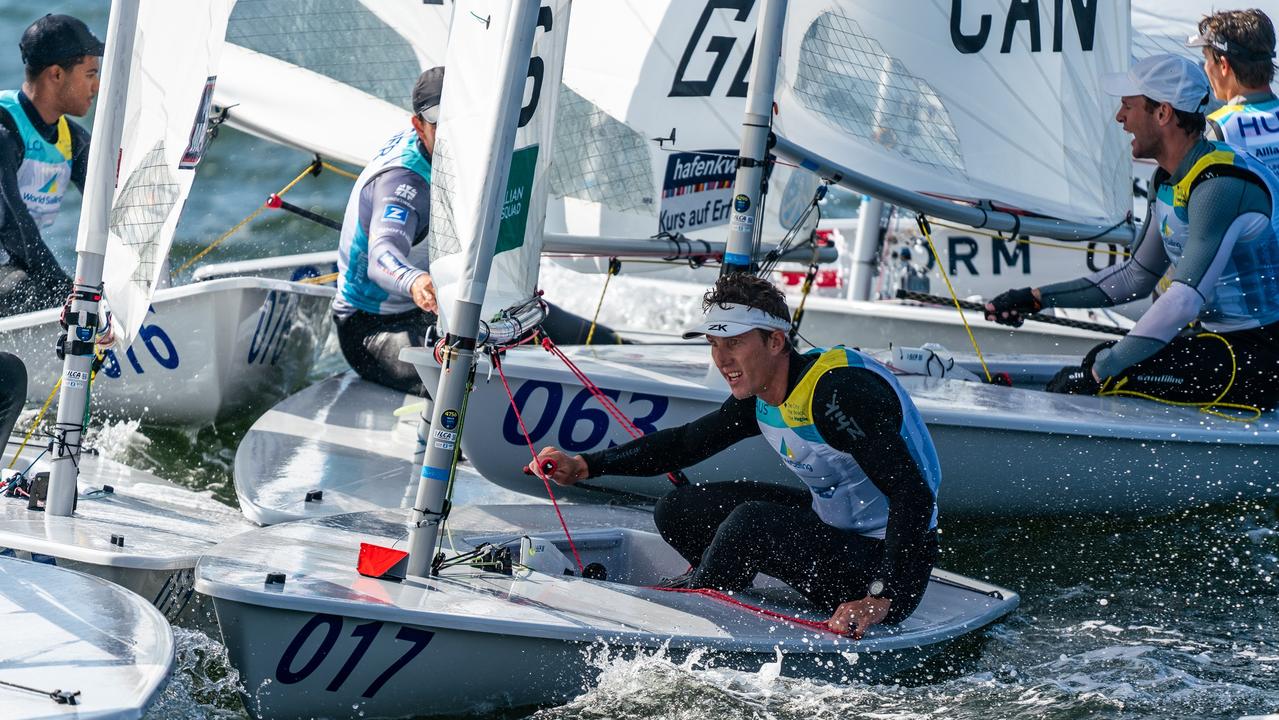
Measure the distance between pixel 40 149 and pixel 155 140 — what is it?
6.56ft

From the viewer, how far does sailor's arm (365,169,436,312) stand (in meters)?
4.72

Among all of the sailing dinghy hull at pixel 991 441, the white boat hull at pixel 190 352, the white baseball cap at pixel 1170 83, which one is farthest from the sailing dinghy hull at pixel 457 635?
the white boat hull at pixel 190 352

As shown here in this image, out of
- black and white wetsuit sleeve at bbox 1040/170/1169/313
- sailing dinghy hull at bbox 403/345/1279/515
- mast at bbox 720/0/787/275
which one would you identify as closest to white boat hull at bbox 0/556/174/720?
sailing dinghy hull at bbox 403/345/1279/515

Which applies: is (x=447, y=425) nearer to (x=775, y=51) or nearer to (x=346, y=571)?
(x=346, y=571)

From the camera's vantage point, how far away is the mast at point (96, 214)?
3.52 m

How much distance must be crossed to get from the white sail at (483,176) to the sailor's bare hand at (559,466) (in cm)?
38

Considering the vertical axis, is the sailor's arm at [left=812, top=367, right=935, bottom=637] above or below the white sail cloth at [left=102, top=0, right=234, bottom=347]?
below

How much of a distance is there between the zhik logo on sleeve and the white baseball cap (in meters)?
2.22

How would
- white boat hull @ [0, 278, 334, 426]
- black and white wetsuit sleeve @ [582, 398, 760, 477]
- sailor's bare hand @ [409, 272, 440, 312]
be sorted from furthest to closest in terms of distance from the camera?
white boat hull @ [0, 278, 334, 426], sailor's bare hand @ [409, 272, 440, 312], black and white wetsuit sleeve @ [582, 398, 760, 477]

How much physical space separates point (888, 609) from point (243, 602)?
1318mm

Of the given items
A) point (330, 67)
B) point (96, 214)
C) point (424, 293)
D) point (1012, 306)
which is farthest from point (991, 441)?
point (330, 67)

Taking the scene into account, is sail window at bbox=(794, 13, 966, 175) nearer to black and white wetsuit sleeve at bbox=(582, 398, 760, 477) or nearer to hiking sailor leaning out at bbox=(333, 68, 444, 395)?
hiking sailor leaning out at bbox=(333, 68, 444, 395)

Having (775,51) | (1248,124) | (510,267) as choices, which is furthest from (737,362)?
(1248,124)

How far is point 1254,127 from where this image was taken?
5.17 meters
